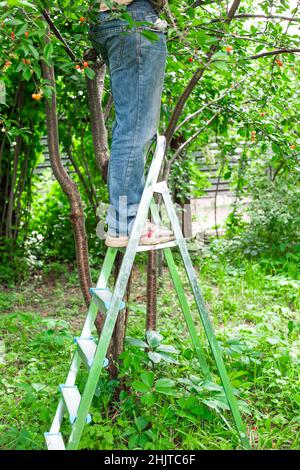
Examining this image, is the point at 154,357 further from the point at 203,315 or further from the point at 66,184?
the point at 66,184

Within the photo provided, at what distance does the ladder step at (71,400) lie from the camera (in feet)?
8.13

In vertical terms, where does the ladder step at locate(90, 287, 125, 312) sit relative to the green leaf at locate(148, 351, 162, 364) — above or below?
above

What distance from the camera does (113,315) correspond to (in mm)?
2398

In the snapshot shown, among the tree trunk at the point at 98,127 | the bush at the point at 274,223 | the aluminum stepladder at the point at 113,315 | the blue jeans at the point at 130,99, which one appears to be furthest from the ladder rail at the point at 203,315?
the bush at the point at 274,223

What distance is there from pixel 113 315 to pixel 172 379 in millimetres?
993

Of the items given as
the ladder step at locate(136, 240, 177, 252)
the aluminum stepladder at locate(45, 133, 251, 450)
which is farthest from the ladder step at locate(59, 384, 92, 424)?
the ladder step at locate(136, 240, 177, 252)

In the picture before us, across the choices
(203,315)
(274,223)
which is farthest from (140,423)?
(274,223)

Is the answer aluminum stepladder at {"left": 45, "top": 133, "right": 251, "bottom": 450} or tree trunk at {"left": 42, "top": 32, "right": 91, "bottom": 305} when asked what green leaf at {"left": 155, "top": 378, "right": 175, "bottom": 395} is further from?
tree trunk at {"left": 42, "top": 32, "right": 91, "bottom": 305}

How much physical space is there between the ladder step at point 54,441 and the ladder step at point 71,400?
0.16 meters

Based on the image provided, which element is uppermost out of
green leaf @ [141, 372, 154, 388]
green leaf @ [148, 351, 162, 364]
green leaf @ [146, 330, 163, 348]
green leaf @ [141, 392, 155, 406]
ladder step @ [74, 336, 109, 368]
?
ladder step @ [74, 336, 109, 368]

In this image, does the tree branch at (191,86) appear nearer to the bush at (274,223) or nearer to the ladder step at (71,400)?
the ladder step at (71,400)

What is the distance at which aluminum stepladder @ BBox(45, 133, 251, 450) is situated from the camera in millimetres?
2389

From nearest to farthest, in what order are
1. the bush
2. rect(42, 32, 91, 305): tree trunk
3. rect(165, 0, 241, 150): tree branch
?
rect(42, 32, 91, 305): tree trunk, rect(165, 0, 241, 150): tree branch, the bush
